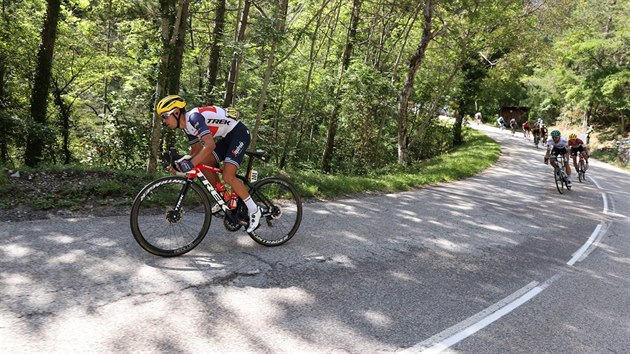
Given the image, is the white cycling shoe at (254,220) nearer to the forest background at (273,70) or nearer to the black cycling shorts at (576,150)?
the forest background at (273,70)

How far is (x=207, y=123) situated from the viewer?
484 cm

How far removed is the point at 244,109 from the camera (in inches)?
668

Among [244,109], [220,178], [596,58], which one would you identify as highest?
[596,58]

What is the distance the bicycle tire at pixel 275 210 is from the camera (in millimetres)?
5410

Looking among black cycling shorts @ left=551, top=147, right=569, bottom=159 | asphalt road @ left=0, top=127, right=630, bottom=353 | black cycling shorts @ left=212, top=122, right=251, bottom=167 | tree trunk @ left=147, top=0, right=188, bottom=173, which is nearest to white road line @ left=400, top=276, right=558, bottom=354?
asphalt road @ left=0, top=127, right=630, bottom=353

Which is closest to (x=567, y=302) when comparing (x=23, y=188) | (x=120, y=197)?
(x=120, y=197)

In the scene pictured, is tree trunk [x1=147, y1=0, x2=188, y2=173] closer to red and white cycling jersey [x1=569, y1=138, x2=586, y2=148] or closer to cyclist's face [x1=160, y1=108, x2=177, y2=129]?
cyclist's face [x1=160, y1=108, x2=177, y2=129]

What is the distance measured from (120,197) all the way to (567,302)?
6604 mm

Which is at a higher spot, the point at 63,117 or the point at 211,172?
the point at 211,172

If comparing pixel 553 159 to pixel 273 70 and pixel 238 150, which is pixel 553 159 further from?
pixel 238 150

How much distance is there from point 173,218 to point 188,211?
27 cm

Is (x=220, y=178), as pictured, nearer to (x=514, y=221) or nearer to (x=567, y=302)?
(x=567, y=302)

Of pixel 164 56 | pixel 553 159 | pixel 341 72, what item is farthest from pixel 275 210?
pixel 341 72

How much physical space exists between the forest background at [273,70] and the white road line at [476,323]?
7.06 metres
